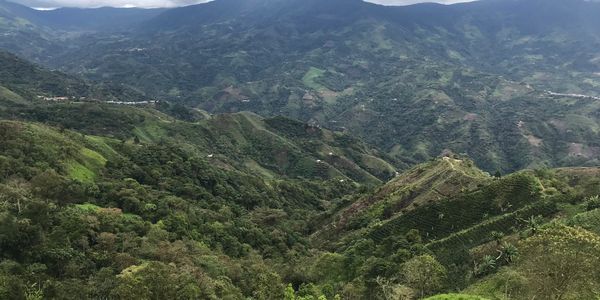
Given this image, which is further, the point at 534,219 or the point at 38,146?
the point at 38,146

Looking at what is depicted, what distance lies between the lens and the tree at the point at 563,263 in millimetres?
44188

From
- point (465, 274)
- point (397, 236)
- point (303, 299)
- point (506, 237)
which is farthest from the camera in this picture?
point (397, 236)

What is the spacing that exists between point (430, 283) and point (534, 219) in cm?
3290

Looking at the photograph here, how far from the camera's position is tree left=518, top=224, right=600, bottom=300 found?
44.2 m

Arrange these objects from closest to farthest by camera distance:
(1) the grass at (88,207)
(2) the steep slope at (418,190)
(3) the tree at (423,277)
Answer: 1. (3) the tree at (423,277)
2. (1) the grass at (88,207)
3. (2) the steep slope at (418,190)

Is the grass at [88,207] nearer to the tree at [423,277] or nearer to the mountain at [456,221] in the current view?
the mountain at [456,221]

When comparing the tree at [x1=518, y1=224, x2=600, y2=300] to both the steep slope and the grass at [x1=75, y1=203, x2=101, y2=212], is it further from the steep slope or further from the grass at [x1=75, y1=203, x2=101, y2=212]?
the grass at [x1=75, y1=203, x2=101, y2=212]

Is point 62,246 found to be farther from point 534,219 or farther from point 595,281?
point 534,219

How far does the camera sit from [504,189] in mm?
116188

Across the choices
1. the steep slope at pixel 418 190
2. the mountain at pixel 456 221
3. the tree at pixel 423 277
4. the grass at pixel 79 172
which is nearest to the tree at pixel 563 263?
the mountain at pixel 456 221

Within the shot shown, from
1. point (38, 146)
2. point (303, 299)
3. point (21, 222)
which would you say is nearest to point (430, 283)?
point (303, 299)

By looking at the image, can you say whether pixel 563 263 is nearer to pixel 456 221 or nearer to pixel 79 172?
pixel 456 221

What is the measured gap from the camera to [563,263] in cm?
4459

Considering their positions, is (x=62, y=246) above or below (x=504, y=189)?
above
